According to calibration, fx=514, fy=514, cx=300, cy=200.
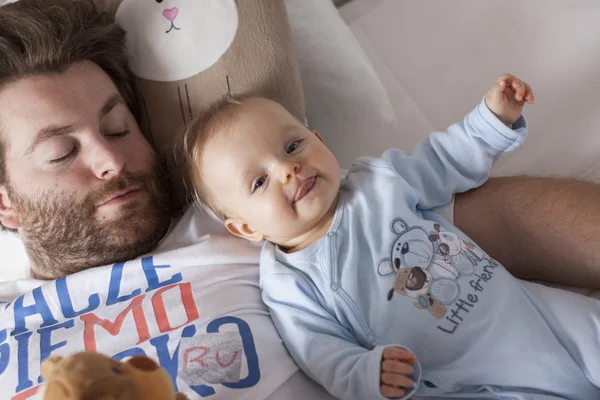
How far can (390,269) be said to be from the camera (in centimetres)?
99

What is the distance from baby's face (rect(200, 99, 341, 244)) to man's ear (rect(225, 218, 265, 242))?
0.09ft

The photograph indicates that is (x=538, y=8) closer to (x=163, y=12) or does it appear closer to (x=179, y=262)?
(x=163, y=12)

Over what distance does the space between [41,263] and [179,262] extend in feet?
1.27

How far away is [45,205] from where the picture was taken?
1160 millimetres

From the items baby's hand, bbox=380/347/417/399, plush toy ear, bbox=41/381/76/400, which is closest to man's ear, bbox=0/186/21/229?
plush toy ear, bbox=41/381/76/400

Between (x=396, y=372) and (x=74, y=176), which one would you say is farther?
(x=74, y=176)

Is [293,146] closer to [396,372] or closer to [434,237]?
[434,237]

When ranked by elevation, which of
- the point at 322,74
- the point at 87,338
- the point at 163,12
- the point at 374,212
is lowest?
the point at 87,338

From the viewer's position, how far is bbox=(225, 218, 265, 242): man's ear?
108 centimetres

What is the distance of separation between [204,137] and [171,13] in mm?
414

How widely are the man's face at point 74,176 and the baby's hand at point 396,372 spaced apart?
642 millimetres

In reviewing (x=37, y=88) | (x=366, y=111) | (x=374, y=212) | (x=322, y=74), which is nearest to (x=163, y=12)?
(x=37, y=88)

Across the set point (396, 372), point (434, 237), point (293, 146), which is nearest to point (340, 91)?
point (293, 146)

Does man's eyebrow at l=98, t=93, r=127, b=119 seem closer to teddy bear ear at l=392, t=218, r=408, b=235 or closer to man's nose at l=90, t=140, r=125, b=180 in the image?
man's nose at l=90, t=140, r=125, b=180
